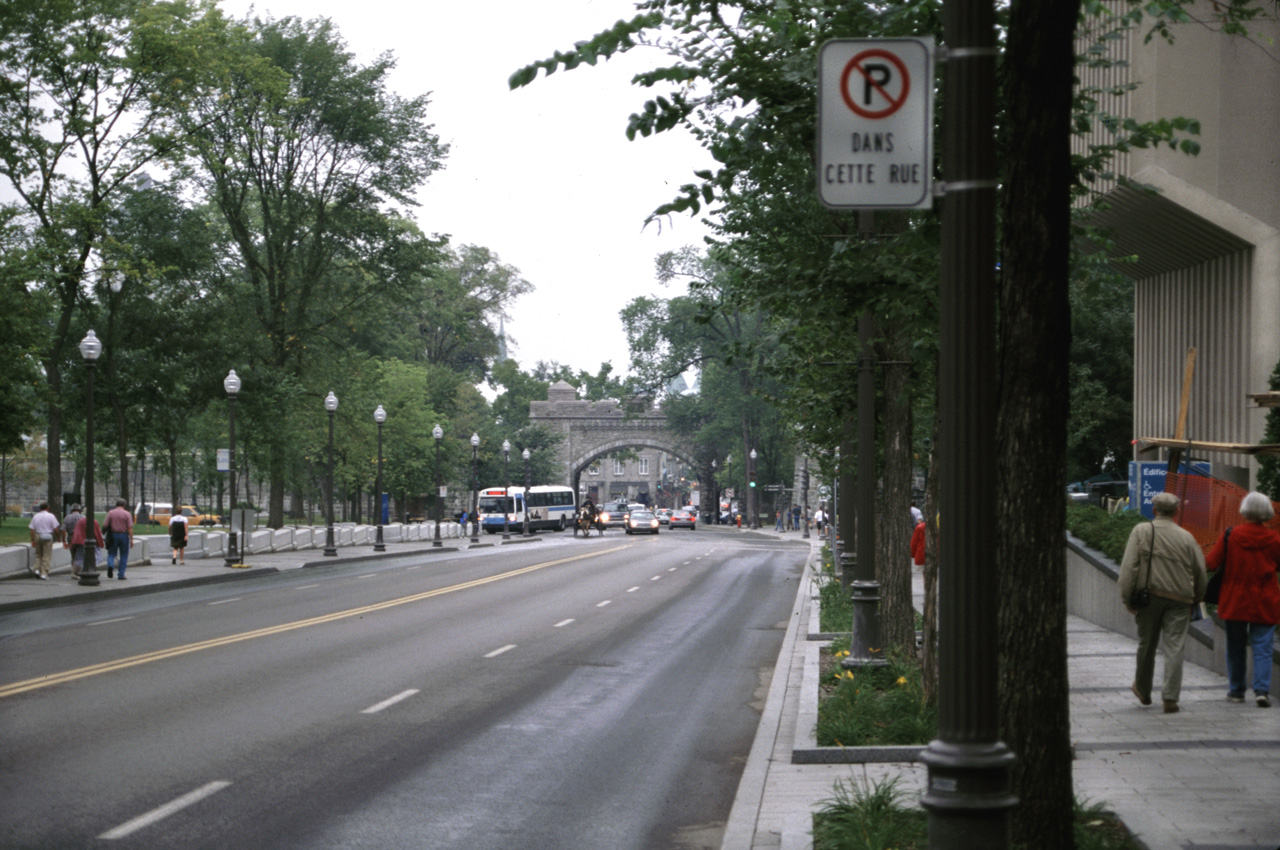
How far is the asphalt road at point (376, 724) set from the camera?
7.88 m

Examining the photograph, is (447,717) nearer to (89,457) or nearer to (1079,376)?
(89,457)

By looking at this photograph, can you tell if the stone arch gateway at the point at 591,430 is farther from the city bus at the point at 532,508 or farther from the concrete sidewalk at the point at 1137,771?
the concrete sidewalk at the point at 1137,771

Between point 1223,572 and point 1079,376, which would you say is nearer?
point 1223,572

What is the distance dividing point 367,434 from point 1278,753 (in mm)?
48031

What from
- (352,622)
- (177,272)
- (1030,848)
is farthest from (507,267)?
(1030,848)

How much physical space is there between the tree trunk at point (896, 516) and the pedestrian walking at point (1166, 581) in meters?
2.74

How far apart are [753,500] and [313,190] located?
52.1 meters

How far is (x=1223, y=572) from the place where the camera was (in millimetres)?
11336

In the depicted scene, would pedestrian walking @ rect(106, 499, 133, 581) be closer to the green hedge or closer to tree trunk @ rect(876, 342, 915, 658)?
the green hedge

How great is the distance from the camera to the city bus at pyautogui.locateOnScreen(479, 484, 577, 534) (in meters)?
83.4

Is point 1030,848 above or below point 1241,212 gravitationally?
below

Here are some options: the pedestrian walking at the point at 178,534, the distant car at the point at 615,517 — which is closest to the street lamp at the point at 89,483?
the pedestrian walking at the point at 178,534

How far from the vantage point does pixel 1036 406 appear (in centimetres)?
577

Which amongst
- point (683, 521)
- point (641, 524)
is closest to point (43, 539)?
point (641, 524)
